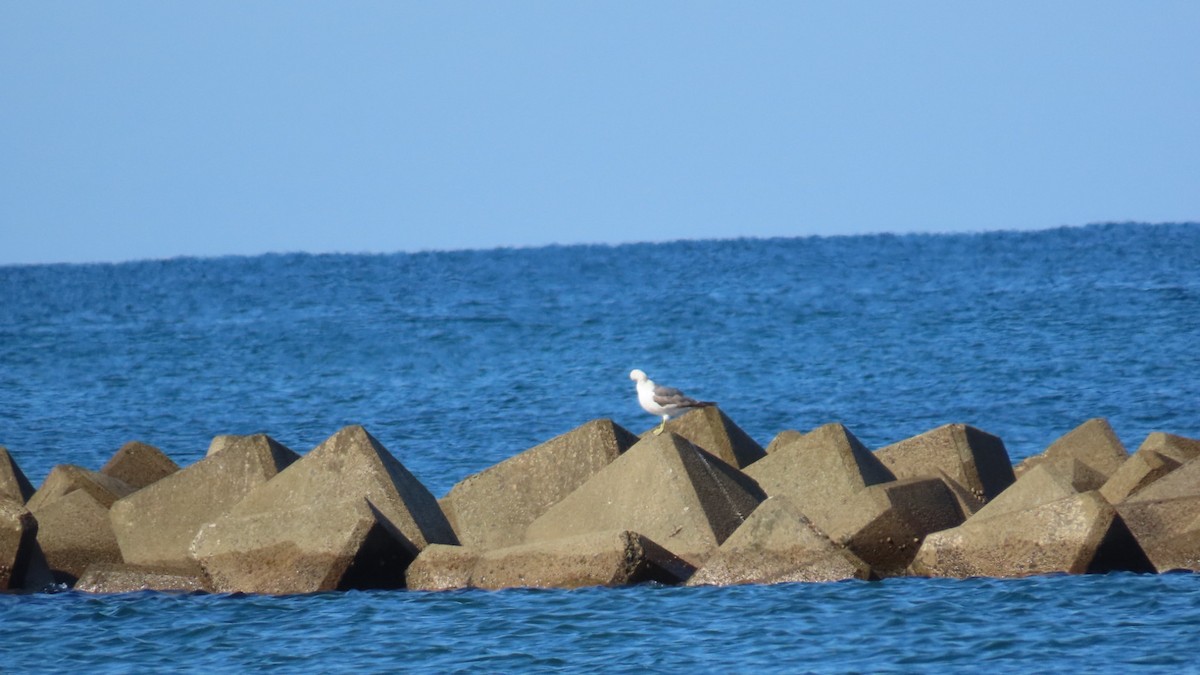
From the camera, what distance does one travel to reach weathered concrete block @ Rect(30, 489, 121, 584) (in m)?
13.1

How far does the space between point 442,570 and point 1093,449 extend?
554cm

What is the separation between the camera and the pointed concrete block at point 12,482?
46.9ft

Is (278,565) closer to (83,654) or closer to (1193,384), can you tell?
(83,654)

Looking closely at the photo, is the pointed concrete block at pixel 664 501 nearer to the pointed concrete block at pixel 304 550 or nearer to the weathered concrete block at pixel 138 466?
the pointed concrete block at pixel 304 550

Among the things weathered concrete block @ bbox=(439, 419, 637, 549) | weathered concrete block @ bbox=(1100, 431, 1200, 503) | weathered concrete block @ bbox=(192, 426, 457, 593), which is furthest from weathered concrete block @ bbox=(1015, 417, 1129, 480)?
weathered concrete block @ bbox=(192, 426, 457, 593)

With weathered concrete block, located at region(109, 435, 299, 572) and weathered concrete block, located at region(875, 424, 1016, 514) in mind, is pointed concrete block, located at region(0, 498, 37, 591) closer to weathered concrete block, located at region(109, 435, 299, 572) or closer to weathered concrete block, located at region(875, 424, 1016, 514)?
weathered concrete block, located at region(109, 435, 299, 572)

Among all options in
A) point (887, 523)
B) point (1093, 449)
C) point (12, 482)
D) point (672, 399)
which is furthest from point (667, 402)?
point (12, 482)

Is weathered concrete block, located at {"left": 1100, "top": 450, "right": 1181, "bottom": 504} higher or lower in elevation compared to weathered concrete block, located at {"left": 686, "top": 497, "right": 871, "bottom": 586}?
higher

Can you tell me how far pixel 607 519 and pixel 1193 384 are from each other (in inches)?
655

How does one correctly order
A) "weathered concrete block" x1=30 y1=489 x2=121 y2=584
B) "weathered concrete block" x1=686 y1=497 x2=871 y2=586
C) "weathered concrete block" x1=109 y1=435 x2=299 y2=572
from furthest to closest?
"weathered concrete block" x1=30 y1=489 x2=121 y2=584
"weathered concrete block" x1=109 y1=435 x2=299 y2=572
"weathered concrete block" x1=686 y1=497 x2=871 y2=586

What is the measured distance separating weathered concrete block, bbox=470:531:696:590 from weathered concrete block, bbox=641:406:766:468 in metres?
2.11

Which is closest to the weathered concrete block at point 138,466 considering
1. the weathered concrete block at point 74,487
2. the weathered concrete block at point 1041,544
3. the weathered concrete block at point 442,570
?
the weathered concrete block at point 74,487

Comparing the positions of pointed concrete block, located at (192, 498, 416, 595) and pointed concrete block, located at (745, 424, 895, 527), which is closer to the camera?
pointed concrete block, located at (192, 498, 416, 595)

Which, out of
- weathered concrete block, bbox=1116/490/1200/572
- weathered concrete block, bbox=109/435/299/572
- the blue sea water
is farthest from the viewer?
weathered concrete block, bbox=109/435/299/572
